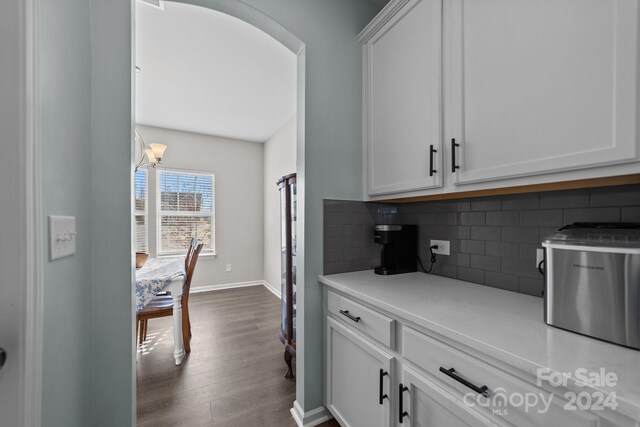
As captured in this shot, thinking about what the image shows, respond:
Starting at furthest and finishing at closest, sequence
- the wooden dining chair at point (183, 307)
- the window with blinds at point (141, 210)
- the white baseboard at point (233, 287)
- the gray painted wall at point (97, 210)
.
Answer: the white baseboard at point (233, 287) → the window with blinds at point (141, 210) → the wooden dining chair at point (183, 307) → the gray painted wall at point (97, 210)

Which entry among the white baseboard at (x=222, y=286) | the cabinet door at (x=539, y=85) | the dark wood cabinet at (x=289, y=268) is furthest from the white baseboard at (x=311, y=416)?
the white baseboard at (x=222, y=286)

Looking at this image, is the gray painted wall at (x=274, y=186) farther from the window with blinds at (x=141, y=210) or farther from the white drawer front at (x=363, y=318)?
the white drawer front at (x=363, y=318)

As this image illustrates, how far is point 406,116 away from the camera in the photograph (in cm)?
139

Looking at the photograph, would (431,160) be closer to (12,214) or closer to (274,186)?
(12,214)

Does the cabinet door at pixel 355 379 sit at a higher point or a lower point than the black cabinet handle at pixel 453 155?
lower

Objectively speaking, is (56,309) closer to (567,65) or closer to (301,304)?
(301,304)

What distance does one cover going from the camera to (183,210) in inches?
174

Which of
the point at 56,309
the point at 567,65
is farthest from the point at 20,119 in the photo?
the point at 567,65

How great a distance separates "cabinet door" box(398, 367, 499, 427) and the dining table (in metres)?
1.91

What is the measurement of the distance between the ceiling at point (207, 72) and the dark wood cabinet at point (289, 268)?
1254 millimetres

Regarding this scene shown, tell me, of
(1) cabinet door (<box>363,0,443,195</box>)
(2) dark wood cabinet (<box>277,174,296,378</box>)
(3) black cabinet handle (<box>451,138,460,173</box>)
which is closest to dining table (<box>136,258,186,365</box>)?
(2) dark wood cabinet (<box>277,174,296,378</box>)

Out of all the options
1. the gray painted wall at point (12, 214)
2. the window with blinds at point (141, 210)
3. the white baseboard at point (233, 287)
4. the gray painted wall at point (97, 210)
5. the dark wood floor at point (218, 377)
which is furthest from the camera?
the white baseboard at point (233, 287)

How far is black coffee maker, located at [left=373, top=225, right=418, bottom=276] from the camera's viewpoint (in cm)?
157

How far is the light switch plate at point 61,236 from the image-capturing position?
0.73m
